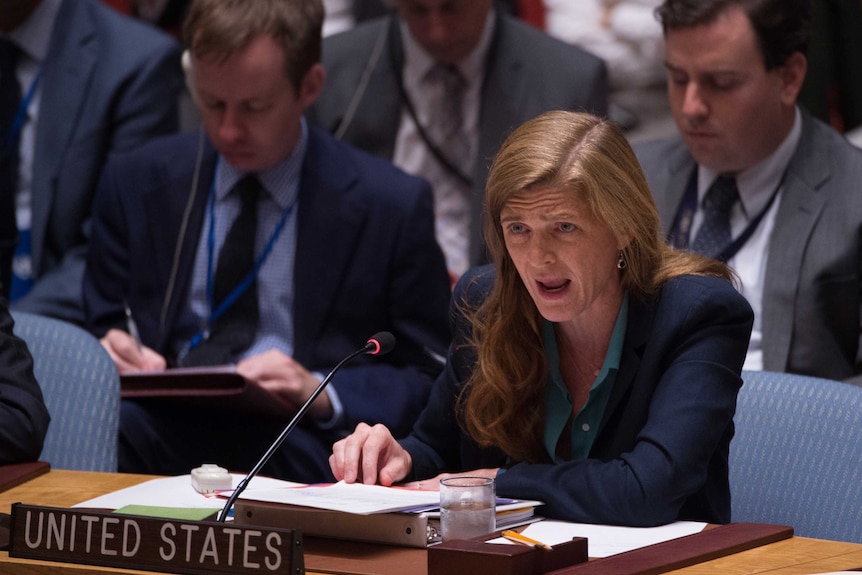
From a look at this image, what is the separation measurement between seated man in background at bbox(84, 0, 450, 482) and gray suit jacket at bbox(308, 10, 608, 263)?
529 millimetres

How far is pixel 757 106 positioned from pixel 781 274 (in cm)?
43

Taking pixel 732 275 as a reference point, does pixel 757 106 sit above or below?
above

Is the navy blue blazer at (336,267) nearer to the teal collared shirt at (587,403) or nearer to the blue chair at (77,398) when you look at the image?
the blue chair at (77,398)

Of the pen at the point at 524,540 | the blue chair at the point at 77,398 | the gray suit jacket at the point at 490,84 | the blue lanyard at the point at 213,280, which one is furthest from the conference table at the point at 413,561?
the gray suit jacket at the point at 490,84

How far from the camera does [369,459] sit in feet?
→ 7.35

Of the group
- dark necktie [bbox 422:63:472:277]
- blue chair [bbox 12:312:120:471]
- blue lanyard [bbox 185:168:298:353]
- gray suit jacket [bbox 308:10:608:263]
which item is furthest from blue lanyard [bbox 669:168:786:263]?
blue chair [bbox 12:312:120:471]

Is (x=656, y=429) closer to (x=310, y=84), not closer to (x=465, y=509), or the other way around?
(x=465, y=509)

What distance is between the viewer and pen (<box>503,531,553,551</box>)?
1.76 m

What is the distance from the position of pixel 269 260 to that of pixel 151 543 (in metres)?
1.83

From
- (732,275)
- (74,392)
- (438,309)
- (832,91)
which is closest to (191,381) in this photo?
(74,392)

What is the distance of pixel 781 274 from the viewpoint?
3504 mm

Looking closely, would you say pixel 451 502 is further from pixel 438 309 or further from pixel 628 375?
pixel 438 309

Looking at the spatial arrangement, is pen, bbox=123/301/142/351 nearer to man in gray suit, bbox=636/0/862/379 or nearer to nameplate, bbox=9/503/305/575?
man in gray suit, bbox=636/0/862/379

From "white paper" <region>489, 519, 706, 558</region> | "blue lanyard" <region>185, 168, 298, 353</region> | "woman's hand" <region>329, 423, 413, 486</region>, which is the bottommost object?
"white paper" <region>489, 519, 706, 558</region>
